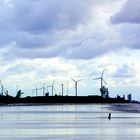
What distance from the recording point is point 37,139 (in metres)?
71.8

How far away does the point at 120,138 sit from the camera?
72562 mm

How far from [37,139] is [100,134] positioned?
37.0 feet

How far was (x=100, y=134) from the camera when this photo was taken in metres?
80.0

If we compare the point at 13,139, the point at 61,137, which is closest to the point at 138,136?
the point at 61,137

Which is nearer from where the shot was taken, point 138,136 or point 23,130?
point 138,136

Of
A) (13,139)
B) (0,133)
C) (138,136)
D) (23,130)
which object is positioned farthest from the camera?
(23,130)

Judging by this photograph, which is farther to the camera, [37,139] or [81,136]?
[81,136]

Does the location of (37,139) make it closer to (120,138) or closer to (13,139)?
(13,139)

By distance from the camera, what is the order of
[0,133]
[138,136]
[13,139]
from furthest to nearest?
1. [0,133]
2. [138,136]
3. [13,139]

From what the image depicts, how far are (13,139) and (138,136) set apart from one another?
15.9 meters

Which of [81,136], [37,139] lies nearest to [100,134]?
[81,136]

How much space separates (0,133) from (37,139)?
1080cm

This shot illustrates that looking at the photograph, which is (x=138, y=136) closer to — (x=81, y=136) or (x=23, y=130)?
(x=81, y=136)

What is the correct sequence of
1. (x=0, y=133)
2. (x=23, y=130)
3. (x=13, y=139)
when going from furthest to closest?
(x=23, y=130)
(x=0, y=133)
(x=13, y=139)
